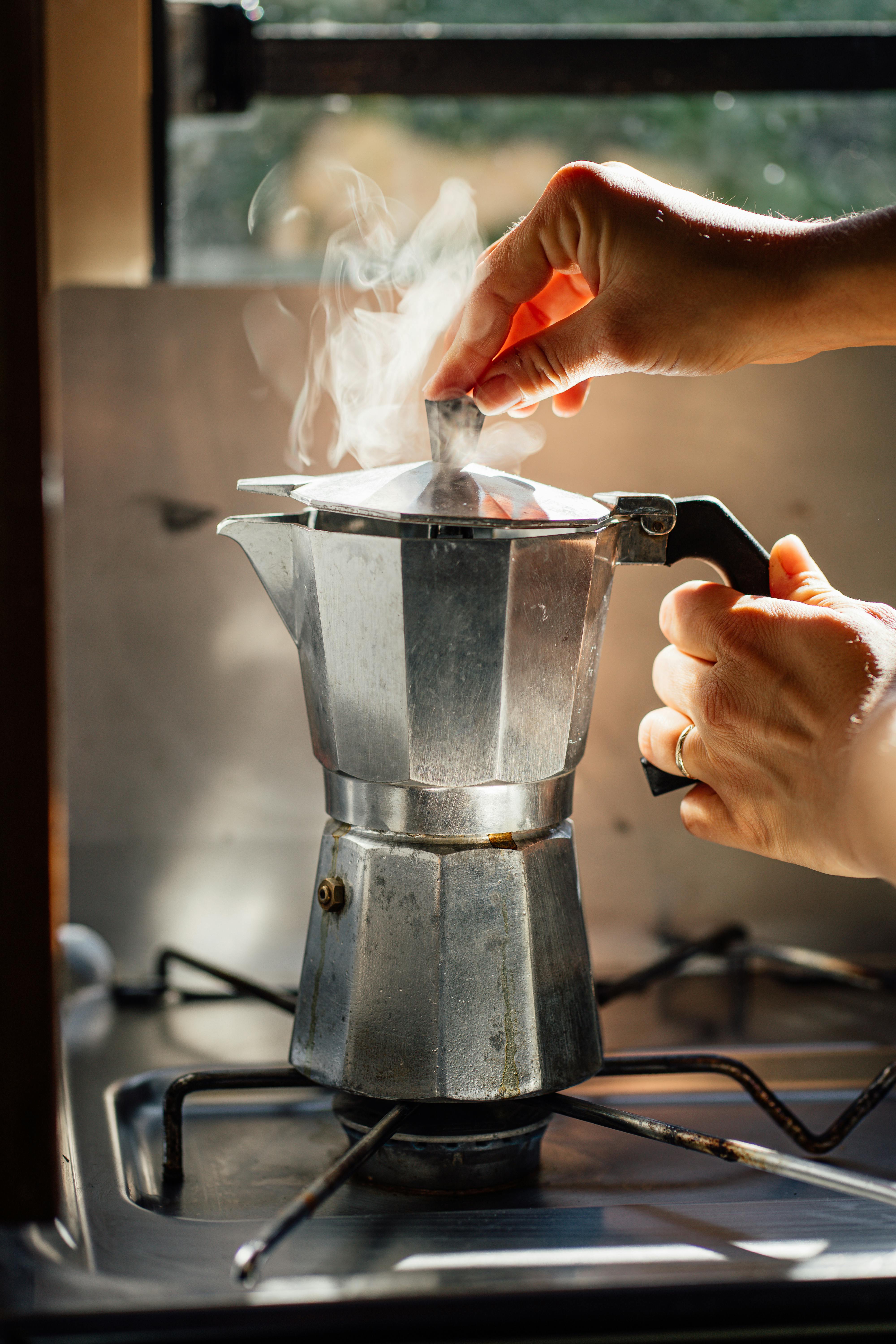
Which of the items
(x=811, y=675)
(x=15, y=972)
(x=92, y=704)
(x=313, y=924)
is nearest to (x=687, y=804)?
(x=811, y=675)

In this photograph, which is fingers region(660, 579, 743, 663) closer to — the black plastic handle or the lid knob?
the black plastic handle

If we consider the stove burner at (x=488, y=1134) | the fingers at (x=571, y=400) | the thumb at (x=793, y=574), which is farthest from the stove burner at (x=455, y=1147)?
the fingers at (x=571, y=400)

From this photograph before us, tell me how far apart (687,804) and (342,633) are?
242mm

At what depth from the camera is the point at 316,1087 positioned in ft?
2.35

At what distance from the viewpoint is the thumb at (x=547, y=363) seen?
625 mm

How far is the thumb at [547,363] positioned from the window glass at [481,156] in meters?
0.38

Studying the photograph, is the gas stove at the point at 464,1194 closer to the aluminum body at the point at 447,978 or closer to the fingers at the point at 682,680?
the aluminum body at the point at 447,978

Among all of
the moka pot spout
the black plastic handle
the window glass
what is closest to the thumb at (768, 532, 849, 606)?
the black plastic handle

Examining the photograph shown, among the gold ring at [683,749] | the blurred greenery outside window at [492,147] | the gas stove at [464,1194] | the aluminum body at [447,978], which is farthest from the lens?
the blurred greenery outside window at [492,147]

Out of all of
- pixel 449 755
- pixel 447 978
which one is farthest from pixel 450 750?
pixel 447 978

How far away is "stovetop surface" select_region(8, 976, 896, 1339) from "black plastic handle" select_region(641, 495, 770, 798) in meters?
0.32

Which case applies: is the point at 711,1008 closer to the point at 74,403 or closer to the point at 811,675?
the point at 811,675

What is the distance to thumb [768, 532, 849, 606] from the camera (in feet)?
2.08

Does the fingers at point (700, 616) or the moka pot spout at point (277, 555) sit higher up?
the moka pot spout at point (277, 555)
